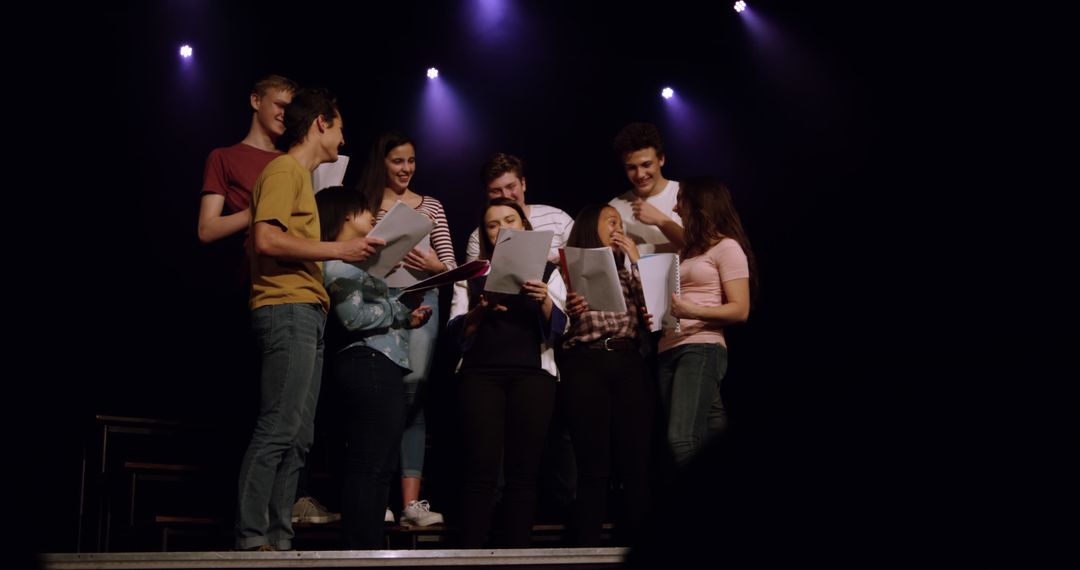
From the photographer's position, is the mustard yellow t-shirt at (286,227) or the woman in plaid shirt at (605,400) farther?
the woman in plaid shirt at (605,400)

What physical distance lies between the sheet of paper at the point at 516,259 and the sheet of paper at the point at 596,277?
14 centimetres

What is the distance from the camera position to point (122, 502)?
154 inches

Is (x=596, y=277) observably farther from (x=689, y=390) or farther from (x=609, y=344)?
(x=689, y=390)

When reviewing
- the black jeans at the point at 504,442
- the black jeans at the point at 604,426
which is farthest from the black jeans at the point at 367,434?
the black jeans at the point at 604,426

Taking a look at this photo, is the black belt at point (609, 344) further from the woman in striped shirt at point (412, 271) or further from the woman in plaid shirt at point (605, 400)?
the woman in striped shirt at point (412, 271)

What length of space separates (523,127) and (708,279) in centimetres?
275

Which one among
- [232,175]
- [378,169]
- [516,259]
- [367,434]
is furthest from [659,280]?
[232,175]

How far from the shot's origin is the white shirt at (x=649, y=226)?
3904 mm

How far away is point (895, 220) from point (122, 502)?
11.8 ft

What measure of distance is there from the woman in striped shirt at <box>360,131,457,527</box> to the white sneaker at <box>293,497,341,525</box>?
0.77 ft

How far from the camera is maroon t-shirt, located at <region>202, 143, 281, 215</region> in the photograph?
346 centimetres

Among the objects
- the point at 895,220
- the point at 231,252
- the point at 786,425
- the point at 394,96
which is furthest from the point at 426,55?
the point at 786,425

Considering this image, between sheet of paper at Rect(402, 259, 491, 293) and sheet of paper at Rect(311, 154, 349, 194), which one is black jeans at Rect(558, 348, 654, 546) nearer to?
sheet of paper at Rect(402, 259, 491, 293)

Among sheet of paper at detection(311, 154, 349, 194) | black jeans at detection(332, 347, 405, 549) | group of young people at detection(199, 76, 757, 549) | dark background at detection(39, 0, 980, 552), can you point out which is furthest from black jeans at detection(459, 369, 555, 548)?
dark background at detection(39, 0, 980, 552)
